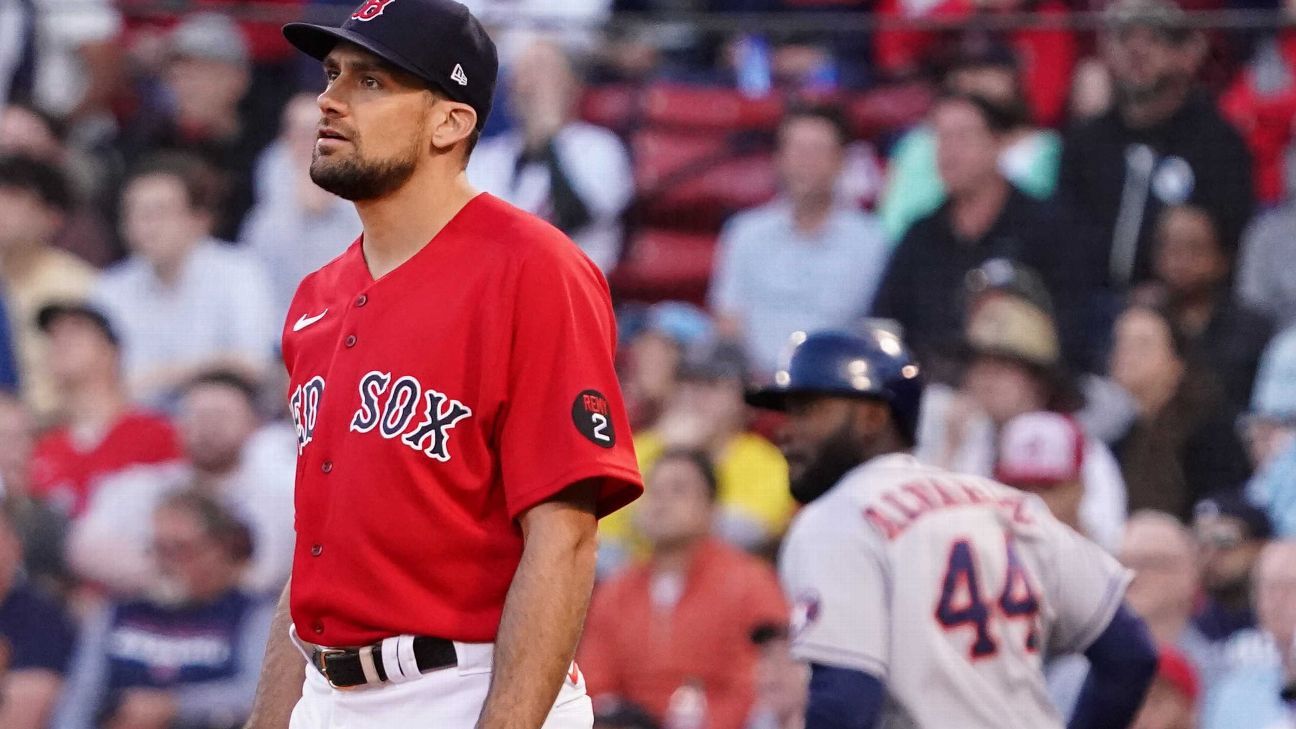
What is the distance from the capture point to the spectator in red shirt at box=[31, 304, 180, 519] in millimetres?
7652

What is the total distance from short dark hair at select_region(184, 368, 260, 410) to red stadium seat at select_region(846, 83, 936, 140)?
2677 mm

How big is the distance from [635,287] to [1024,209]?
1.75 metres

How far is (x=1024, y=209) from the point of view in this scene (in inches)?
291

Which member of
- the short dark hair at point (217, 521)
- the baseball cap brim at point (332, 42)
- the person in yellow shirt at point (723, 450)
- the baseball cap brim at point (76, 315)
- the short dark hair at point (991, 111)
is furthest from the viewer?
the baseball cap brim at point (76, 315)

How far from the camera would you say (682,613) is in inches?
264

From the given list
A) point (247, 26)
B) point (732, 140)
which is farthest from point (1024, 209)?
point (247, 26)

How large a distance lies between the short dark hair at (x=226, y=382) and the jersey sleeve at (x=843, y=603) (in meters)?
4.00

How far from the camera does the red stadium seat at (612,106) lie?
837cm

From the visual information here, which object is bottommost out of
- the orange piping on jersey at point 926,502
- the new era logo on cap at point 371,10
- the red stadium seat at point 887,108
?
the red stadium seat at point 887,108

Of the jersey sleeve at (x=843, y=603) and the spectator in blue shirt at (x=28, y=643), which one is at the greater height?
the jersey sleeve at (x=843, y=603)

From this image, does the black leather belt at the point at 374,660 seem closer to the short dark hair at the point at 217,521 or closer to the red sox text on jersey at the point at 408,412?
the red sox text on jersey at the point at 408,412

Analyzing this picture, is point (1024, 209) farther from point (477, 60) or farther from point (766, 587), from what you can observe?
point (477, 60)

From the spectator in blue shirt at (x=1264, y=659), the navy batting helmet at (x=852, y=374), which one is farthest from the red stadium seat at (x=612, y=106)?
the navy batting helmet at (x=852, y=374)

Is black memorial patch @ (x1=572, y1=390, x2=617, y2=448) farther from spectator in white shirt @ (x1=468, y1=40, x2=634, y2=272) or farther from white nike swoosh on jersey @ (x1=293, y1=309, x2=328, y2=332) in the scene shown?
spectator in white shirt @ (x1=468, y1=40, x2=634, y2=272)
